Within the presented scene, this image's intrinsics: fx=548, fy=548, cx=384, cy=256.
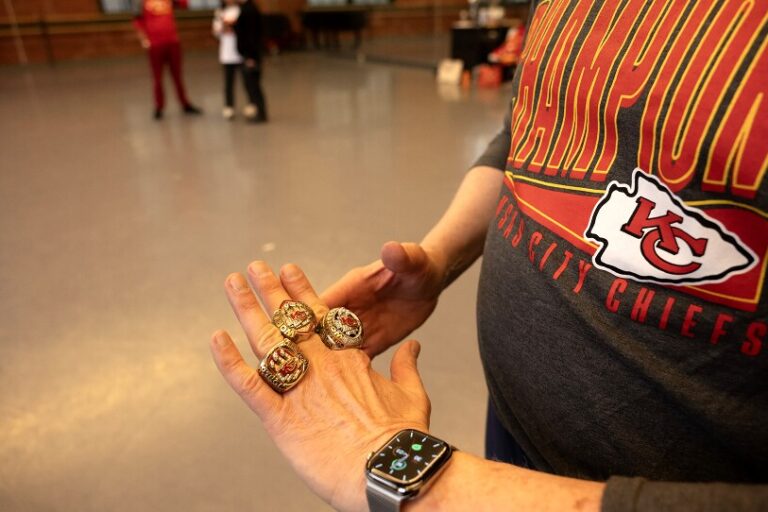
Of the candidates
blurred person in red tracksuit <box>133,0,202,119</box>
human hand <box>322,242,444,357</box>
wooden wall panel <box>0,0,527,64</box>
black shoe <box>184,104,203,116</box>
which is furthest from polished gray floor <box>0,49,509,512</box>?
wooden wall panel <box>0,0,527,64</box>

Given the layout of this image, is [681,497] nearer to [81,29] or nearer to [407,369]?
[407,369]

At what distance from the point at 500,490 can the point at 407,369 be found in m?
0.22

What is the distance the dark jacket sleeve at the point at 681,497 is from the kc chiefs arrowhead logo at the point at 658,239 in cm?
18

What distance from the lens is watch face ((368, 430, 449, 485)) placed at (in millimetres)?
506

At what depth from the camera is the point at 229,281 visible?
0.71 meters

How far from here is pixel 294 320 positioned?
0.70 metres

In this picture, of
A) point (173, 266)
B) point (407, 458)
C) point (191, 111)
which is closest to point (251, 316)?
point (407, 458)

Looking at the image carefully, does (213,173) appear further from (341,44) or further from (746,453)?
(341,44)

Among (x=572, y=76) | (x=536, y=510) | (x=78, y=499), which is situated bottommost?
(x=78, y=499)

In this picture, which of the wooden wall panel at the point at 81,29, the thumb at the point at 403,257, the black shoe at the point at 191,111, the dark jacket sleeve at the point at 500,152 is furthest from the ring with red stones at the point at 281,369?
the wooden wall panel at the point at 81,29

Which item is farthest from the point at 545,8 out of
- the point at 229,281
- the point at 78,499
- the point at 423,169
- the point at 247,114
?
the point at 247,114

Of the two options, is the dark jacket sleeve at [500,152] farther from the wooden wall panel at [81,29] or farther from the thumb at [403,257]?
the wooden wall panel at [81,29]

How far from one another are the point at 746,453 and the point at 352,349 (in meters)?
0.43

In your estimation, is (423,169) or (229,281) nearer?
(229,281)
